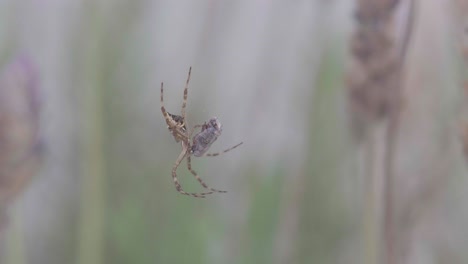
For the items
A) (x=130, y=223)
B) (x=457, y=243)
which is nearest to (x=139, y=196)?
(x=130, y=223)

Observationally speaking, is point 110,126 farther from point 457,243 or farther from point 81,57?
point 457,243

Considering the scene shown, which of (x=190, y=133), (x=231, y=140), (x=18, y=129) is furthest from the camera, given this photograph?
(x=231, y=140)

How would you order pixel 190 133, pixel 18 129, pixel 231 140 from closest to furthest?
pixel 18 129
pixel 190 133
pixel 231 140

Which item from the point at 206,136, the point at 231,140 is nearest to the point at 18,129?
the point at 206,136

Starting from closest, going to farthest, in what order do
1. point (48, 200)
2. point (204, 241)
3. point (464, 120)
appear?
point (464, 120) → point (204, 241) → point (48, 200)

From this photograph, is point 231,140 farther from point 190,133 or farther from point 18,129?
point 18,129

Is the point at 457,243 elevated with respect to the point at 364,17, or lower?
lower
